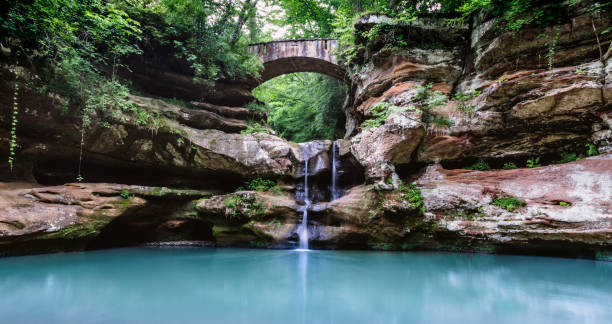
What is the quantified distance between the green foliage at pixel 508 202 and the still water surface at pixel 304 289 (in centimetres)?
107

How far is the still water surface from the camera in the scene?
2.63m

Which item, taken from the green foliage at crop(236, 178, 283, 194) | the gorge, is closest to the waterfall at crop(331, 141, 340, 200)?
the gorge

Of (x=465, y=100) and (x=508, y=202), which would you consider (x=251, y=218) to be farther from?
(x=465, y=100)

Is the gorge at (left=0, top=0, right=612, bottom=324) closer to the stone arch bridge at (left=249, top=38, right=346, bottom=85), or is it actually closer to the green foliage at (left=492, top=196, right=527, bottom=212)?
the green foliage at (left=492, top=196, right=527, bottom=212)

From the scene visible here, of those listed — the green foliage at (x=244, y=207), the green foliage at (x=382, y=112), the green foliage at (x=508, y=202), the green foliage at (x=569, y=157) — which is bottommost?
the green foliage at (x=244, y=207)

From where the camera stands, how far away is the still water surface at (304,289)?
263 centimetres

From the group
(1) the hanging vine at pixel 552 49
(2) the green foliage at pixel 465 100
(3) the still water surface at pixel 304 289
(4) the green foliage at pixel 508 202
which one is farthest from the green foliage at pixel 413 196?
(1) the hanging vine at pixel 552 49

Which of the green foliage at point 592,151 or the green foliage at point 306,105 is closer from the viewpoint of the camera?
the green foliage at point 592,151

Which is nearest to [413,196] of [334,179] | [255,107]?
[334,179]

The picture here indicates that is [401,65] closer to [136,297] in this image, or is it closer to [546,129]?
[546,129]

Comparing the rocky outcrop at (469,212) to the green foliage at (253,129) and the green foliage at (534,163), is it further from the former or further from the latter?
the green foliage at (253,129)

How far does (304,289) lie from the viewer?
3592 mm

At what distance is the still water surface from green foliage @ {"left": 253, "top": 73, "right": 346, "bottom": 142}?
322 inches

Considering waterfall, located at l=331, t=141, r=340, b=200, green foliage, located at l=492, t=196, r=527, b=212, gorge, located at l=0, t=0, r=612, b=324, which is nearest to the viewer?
gorge, located at l=0, t=0, r=612, b=324
